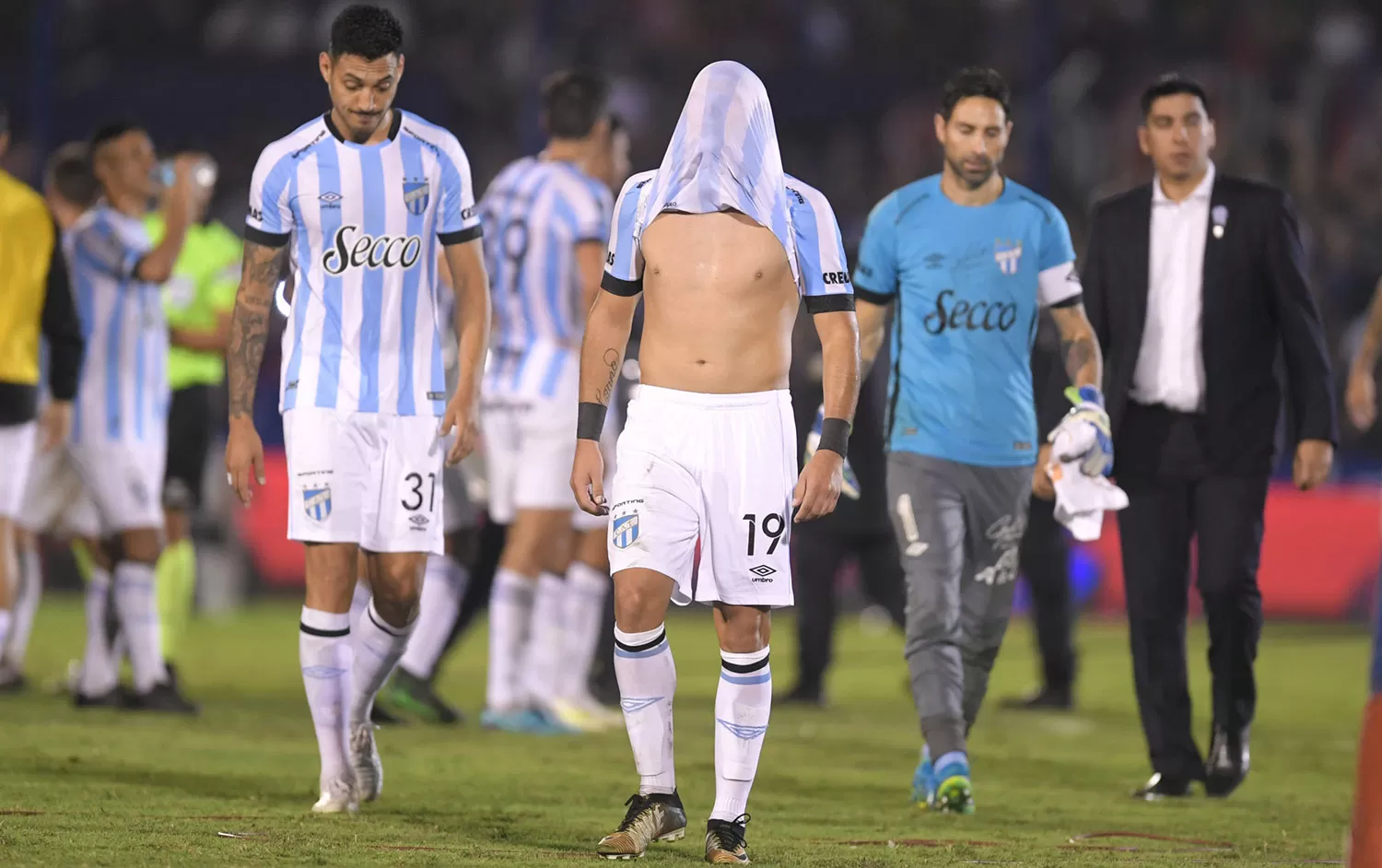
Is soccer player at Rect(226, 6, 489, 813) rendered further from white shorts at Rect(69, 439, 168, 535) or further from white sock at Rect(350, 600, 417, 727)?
white shorts at Rect(69, 439, 168, 535)

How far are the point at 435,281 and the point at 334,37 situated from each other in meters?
0.85

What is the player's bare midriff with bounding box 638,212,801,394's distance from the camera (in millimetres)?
5441

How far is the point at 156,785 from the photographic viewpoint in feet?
21.4

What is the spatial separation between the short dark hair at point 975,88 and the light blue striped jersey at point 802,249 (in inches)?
57.5

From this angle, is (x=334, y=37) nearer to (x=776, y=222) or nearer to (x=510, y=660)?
(x=776, y=222)

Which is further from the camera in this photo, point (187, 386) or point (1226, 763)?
point (187, 386)

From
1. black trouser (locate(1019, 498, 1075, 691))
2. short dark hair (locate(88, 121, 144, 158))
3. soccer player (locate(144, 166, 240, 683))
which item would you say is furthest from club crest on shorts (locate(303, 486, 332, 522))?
black trouser (locate(1019, 498, 1075, 691))

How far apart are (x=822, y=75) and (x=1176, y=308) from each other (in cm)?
1378

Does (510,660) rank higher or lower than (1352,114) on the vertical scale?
lower

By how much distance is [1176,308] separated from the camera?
7422 millimetres

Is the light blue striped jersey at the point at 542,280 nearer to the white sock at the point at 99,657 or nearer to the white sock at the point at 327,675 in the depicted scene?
the white sock at the point at 99,657

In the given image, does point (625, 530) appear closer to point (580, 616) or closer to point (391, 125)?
point (391, 125)

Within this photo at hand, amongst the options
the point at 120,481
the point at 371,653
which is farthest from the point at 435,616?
the point at 371,653

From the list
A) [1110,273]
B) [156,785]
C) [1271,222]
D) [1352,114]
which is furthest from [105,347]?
[1352,114]
